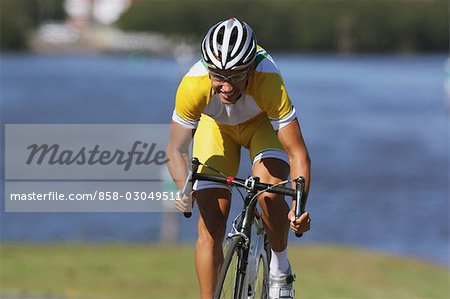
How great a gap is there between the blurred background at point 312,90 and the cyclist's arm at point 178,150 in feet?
52.6

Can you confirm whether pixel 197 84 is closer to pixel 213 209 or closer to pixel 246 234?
pixel 213 209

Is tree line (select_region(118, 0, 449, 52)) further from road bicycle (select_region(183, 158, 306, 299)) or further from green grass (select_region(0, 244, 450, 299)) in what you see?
road bicycle (select_region(183, 158, 306, 299))

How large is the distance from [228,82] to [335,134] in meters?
54.2

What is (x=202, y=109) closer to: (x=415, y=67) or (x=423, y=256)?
(x=423, y=256)

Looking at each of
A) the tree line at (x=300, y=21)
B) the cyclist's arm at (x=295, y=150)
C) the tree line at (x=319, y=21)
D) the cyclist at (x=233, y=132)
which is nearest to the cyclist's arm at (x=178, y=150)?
the cyclist at (x=233, y=132)

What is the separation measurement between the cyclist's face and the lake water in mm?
16662

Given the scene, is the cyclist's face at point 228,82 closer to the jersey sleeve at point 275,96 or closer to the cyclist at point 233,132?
the cyclist at point 233,132

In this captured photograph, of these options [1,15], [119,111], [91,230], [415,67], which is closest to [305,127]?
[119,111]

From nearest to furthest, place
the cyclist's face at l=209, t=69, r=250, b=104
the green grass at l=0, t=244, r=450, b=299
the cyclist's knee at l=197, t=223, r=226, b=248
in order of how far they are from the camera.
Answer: the cyclist's face at l=209, t=69, r=250, b=104 < the cyclist's knee at l=197, t=223, r=226, b=248 < the green grass at l=0, t=244, r=450, b=299

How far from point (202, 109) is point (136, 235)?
19599mm

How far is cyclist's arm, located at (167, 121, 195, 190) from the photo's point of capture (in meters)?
7.58

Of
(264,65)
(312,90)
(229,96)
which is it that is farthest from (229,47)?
(312,90)

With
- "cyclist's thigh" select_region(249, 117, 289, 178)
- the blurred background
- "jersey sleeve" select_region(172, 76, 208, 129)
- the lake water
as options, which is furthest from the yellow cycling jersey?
the lake water

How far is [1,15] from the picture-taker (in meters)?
133
